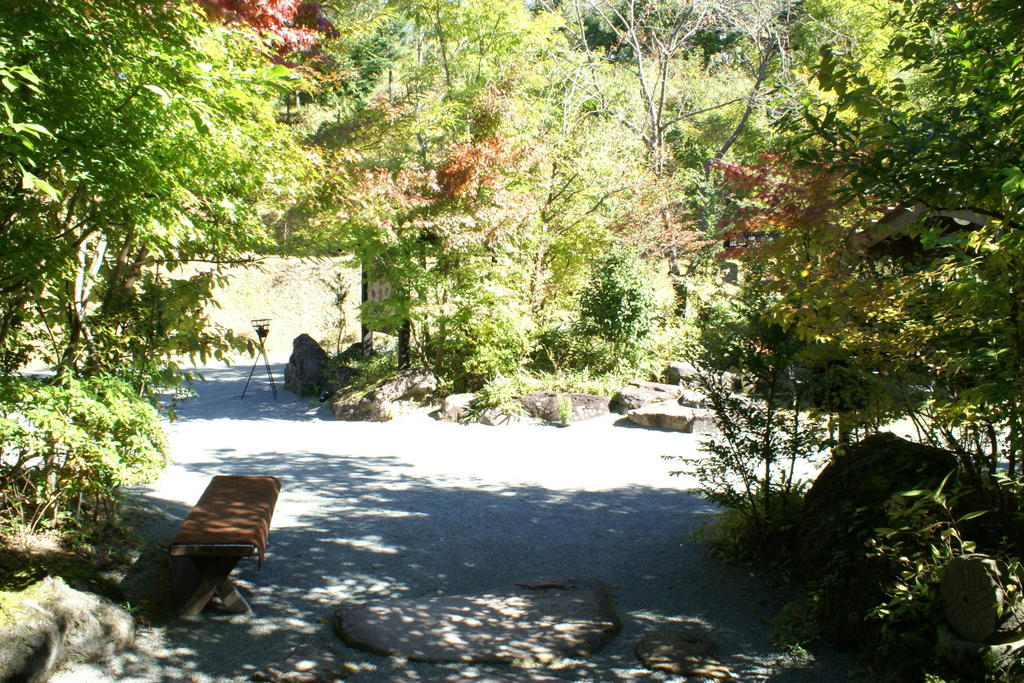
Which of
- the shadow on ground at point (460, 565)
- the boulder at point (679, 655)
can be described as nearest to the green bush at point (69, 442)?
the shadow on ground at point (460, 565)

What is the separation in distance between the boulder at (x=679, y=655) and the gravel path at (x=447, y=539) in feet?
0.31

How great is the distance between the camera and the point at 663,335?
13.9m

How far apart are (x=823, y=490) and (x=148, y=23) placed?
4451 millimetres

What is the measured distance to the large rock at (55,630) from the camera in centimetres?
Answer: 360

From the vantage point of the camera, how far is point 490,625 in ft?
14.8

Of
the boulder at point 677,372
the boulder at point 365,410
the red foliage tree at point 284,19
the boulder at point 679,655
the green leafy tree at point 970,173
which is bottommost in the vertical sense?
the boulder at point 679,655

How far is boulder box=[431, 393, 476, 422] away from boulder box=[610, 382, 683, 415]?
2.05 metres

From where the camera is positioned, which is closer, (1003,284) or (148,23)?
(1003,284)

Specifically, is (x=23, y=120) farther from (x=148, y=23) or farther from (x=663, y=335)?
(x=663, y=335)

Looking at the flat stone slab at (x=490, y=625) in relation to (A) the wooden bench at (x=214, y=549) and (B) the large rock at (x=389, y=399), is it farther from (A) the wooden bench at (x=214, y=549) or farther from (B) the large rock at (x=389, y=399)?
(B) the large rock at (x=389, y=399)

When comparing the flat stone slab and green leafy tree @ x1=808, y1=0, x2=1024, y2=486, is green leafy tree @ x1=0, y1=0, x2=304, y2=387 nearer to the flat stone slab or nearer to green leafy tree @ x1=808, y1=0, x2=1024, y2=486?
the flat stone slab

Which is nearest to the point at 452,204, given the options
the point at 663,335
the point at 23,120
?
the point at 663,335

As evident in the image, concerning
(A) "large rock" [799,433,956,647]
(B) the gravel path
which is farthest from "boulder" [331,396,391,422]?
(A) "large rock" [799,433,956,647]

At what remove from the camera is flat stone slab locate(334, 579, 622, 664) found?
4.20m
